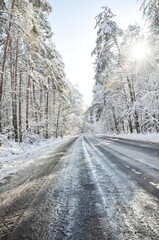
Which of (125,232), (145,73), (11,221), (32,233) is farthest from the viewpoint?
(145,73)

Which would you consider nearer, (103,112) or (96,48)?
(96,48)

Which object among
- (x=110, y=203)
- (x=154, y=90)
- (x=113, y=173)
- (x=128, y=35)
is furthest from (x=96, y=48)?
(x=110, y=203)

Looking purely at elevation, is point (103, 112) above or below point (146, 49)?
below

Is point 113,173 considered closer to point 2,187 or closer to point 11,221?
point 2,187

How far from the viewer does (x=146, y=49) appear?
24.4 metres

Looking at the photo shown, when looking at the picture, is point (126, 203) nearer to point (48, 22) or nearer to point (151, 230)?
point (151, 230)

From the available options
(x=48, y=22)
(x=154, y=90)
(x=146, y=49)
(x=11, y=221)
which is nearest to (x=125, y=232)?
(x=11, y=221)

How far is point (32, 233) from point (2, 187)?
3.27 meters

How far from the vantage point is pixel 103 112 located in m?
42.4

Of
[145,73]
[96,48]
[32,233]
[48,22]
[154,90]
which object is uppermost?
[48,22]

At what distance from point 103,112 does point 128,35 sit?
1554 cm

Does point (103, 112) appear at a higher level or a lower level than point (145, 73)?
lower

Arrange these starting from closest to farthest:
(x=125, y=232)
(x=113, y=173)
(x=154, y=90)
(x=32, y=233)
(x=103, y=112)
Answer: (x=125, y=232) → (x=32, y=233) → (x=113, y=173) → (x=154, y=90) → (x=103, y=112)

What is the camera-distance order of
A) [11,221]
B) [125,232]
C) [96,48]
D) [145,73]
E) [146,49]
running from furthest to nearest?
[96,48], [145,73], [146,49], [11,221], [125,232]
